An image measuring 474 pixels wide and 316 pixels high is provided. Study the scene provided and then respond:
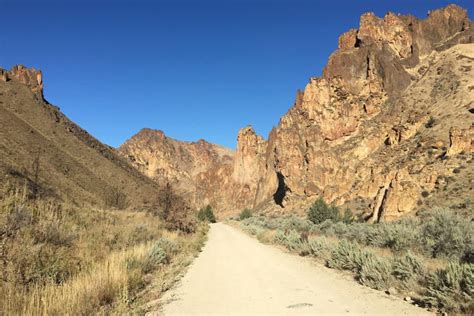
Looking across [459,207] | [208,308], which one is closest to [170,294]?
[208,308]

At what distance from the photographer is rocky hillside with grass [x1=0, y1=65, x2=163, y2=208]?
4175 centimetres

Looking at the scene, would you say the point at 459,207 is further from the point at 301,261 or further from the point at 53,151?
the point at 53,151

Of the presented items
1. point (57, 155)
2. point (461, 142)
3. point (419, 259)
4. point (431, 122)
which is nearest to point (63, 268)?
point (419, 259)

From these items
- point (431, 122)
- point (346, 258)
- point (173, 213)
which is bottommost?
point (346, 258)

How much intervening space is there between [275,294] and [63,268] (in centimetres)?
423

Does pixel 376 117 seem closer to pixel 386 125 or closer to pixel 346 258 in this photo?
pixel 386 125

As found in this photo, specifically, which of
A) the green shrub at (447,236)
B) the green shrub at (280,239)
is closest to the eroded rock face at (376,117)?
the green shrub at (280,239)

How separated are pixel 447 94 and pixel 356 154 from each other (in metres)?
18.2

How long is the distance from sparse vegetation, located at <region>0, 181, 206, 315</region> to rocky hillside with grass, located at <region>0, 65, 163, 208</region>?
2397cm

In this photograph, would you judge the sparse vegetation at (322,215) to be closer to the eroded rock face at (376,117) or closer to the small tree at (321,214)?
A: the small tree at (321,214)

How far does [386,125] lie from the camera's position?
66000mm

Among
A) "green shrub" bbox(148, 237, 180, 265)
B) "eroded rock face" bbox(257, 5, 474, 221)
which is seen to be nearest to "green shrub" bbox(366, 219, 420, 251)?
"green shrub" bbox(148, 237, 180, 265)

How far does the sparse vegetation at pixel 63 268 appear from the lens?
4.88 m

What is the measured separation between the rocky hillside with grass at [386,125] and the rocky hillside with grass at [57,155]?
29.7 metres
